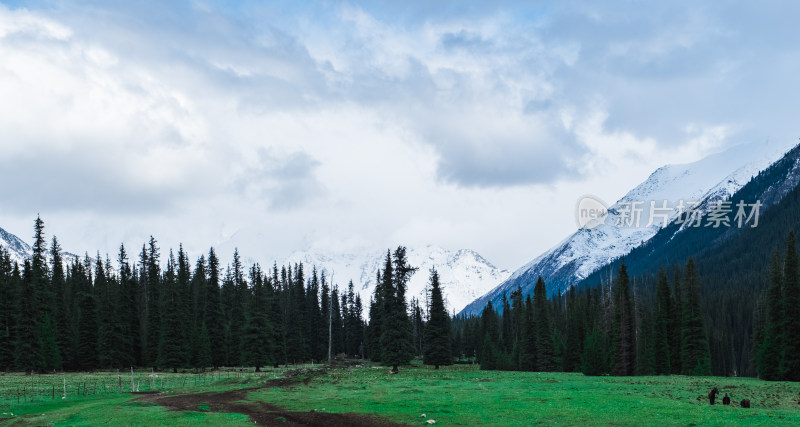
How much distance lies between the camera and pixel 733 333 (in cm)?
14438

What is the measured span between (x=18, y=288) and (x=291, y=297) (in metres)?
62.7

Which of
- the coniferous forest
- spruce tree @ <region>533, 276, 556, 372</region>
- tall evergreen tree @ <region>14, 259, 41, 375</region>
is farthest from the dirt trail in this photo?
spruce tree @ <region>533, 276, 556, 372</region>

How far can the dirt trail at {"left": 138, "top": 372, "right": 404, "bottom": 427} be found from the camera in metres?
29.7

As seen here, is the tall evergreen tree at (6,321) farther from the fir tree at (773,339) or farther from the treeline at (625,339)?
the fir tree at (773,339)

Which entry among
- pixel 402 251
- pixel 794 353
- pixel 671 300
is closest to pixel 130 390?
pixel 402 251

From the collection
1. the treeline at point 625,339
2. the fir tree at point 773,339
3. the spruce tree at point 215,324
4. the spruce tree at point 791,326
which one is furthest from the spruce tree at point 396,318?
the spruce tree at point 791,326

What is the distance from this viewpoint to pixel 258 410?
3525 centimetres

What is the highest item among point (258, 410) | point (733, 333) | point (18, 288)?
point (18, 288)

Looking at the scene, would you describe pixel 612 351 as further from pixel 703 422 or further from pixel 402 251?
pixel 703 422

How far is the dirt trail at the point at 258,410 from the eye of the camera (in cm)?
2969

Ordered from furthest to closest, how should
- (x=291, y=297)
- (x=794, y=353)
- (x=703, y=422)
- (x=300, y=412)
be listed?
(x=291, y=297)
(x=794, y=353)
(x=300, y=412)
(x=703, y=422)

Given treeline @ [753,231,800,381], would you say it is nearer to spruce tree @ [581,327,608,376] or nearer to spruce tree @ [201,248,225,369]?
spruce tree @ [581,327,608,376]

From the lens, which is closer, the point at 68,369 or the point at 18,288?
the point at 18,288

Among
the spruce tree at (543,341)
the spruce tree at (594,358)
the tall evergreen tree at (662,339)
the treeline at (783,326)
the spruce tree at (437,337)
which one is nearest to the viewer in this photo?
the treeline at (783,326)
